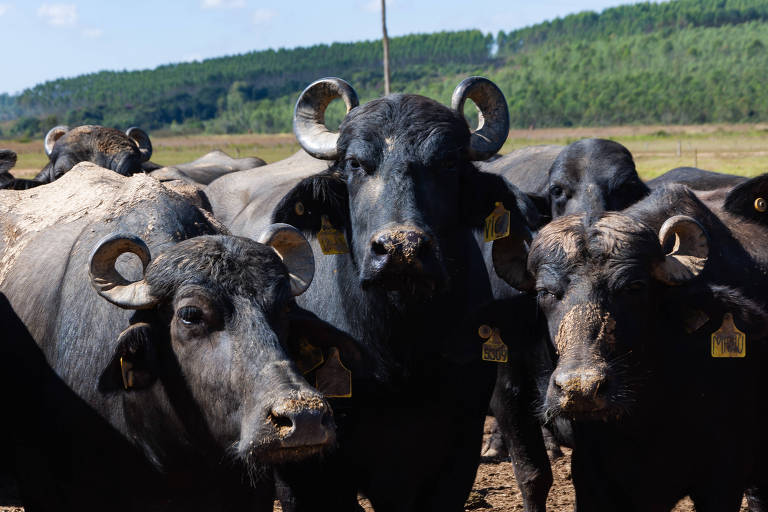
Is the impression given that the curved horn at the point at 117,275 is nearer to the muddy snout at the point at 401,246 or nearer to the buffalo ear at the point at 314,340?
the buffalo ear at the point at 314,340

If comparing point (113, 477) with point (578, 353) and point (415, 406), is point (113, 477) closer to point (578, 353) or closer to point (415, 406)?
point (415, 406)

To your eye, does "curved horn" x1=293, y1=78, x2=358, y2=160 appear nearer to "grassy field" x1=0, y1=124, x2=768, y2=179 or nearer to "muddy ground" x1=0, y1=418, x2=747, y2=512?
"muddy ground" x1=0, y1=418, x2=747, y2=512

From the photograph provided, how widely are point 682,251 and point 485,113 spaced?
158 centimetres

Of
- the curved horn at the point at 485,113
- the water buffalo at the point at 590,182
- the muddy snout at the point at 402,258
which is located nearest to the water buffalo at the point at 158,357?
the muddy snout at the point at 402,258

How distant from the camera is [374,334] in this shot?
4969 mm

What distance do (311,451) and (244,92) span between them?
162 metres

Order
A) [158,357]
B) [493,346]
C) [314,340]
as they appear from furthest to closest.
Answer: [493,346], [314,340], [158,357]

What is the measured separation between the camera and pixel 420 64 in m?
194

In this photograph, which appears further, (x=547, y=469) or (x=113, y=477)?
(x=547, y=469)

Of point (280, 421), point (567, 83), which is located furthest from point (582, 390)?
point (567, 83)

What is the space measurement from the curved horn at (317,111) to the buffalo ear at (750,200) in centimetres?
243

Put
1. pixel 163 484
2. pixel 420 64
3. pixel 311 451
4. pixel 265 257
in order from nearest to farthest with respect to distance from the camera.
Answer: pixel 311 451
pixel 265 257
pixel 163 484
pixel 420 64

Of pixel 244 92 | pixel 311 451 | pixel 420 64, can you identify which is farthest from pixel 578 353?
pixel 420 64

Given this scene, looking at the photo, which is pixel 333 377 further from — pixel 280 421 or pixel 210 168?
pixel 210 168
